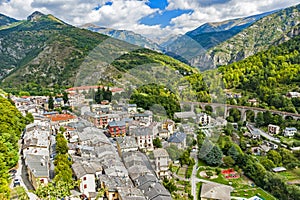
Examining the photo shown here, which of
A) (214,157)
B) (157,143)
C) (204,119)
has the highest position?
(204,119)

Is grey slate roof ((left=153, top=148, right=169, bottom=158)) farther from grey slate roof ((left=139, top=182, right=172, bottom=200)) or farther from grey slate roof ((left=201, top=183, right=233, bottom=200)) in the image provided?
grey slate roof ((left=139, top=182, right=172, bottom=200))

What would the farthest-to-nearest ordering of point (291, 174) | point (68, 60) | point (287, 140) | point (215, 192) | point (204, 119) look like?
point (68, 60), point (287, 140), point (204, 119), point (291, 174), point (215, 192)

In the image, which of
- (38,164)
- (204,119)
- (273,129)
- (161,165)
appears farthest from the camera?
(273,129)

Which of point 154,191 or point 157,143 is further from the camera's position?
point 157,143

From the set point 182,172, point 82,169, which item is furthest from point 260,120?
point 82,169

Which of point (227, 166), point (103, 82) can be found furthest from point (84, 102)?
point (227, 166)

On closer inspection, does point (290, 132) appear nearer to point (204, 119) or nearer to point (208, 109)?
point (208, 109)

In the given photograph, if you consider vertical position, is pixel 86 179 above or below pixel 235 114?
below

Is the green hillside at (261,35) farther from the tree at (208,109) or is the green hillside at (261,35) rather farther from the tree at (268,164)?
the tree at (268,164)

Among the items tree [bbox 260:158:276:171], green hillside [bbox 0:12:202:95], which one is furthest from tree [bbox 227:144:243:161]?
green hillside [bbox 0:12:202:95]

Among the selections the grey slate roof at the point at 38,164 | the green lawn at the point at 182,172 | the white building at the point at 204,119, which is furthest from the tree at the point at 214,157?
the grey slate roof at the point at 38,164
